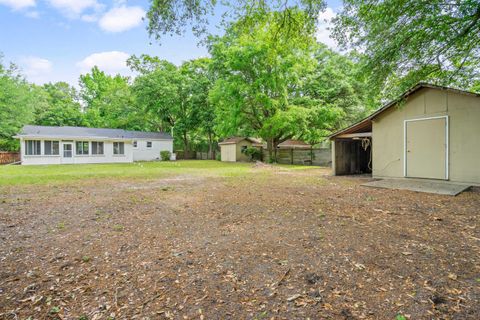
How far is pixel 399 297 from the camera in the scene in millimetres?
2076

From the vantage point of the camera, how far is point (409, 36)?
20.0 feet

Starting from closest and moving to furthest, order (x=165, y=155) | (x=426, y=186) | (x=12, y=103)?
(x=426, y=186), (x=12, y=103), (x=165, y=155)

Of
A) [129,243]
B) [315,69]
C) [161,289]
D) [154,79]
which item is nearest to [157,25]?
[129,243]

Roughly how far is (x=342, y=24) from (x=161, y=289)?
7.48m

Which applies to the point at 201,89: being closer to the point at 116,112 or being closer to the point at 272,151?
the point at 272,151

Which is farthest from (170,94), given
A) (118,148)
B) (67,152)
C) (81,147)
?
(67,152)

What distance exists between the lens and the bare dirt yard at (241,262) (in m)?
1.99

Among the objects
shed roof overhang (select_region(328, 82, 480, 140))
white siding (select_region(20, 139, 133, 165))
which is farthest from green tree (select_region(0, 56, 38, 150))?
shed roof overhang (select_region(328, 82, 480, 140))

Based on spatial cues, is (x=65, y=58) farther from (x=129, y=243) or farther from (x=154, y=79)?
(x=129, y=243)

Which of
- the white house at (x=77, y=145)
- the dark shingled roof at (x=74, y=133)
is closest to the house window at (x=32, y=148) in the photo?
the white house at (x=77, y=145)

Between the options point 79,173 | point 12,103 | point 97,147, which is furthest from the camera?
point 12,103

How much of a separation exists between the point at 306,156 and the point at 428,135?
1070cm

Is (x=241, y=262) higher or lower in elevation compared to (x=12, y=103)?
lower

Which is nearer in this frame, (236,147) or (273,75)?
(273,75)
